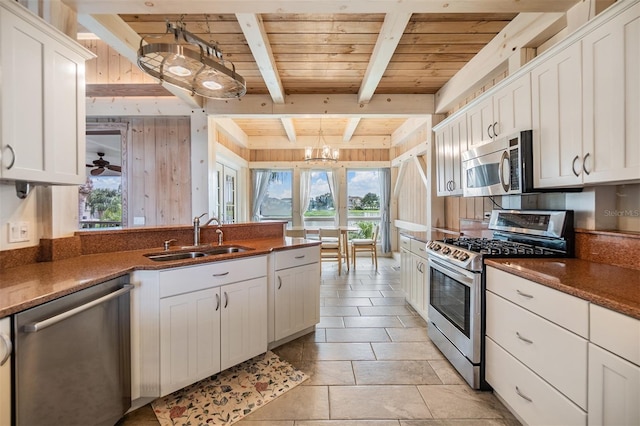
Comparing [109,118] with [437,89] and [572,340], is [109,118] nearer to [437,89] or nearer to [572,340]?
[437,89]

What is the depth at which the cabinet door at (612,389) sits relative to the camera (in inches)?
39.2

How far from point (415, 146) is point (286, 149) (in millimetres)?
2855

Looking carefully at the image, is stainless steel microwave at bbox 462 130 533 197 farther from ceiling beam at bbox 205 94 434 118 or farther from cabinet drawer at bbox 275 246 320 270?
cabinet drawer at bbox 275 246 320 270

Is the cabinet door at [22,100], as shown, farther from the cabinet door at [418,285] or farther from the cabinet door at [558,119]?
the cabinet door at [418,285]

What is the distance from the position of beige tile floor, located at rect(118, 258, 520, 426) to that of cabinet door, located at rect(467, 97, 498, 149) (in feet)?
6.15

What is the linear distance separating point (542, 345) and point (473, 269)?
1.83 feet

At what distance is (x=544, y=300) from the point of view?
4.52 ft

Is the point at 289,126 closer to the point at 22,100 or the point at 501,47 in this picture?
the point at 501,47

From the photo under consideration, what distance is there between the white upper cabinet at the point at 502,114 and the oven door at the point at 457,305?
113 cm

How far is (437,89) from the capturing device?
3502mm

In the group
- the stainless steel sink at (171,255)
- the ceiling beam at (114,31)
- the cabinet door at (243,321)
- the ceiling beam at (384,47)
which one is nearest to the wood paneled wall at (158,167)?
the ceiling beam at (114,31)

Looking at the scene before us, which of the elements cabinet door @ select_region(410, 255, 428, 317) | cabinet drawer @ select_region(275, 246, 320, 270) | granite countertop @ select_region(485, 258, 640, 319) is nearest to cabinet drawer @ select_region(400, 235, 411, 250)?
cabinet door @ select_region(410, 255, 428, 317)

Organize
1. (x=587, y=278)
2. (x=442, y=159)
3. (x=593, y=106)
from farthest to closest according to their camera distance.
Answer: (x=442, y=159) → (x=593, y=106) → (x=587, y=278)

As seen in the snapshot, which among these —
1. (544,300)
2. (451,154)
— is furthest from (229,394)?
(451,154)
